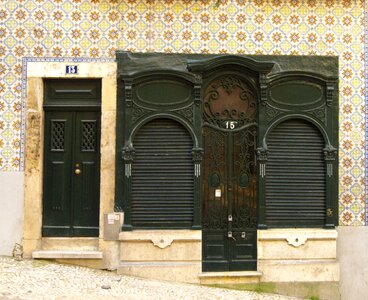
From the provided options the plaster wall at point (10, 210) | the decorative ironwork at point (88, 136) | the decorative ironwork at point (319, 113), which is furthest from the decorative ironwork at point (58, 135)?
the decorative ironwork at point (319, 113)

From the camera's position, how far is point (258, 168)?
768 cm

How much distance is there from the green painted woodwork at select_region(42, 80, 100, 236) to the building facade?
17 mm

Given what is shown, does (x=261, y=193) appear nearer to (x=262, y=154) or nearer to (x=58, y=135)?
(x=262, y=154)

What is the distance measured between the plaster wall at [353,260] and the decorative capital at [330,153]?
3.72 ft

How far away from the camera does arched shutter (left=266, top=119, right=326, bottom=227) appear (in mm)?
7754

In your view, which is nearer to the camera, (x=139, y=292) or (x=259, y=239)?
(x=139, y=292)

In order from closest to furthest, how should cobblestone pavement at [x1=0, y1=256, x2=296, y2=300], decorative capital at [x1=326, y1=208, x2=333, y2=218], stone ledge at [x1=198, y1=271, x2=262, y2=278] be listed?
cobblestone pavement at [x1=0, y1=256, x2=296, y2=300], stone ledge at [x1=198, y1=271, x2=262, y2=278], decorative capital at [x1=326, y1=208, x2=333, y2=218]

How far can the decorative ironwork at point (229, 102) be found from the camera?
7715 mm

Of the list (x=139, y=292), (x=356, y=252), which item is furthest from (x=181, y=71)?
(x=356, y=252)

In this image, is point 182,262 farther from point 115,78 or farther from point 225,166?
point 115,78

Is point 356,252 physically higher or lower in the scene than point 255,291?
higher

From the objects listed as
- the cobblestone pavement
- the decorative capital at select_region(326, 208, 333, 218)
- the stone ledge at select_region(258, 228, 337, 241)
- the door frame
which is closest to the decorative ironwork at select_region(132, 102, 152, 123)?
the door frame

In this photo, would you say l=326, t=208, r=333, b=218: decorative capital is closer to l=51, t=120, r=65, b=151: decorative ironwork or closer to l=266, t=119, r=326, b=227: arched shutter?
l=266, t=119, r=326, b=227: arched shutter

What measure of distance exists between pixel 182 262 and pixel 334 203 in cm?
261
